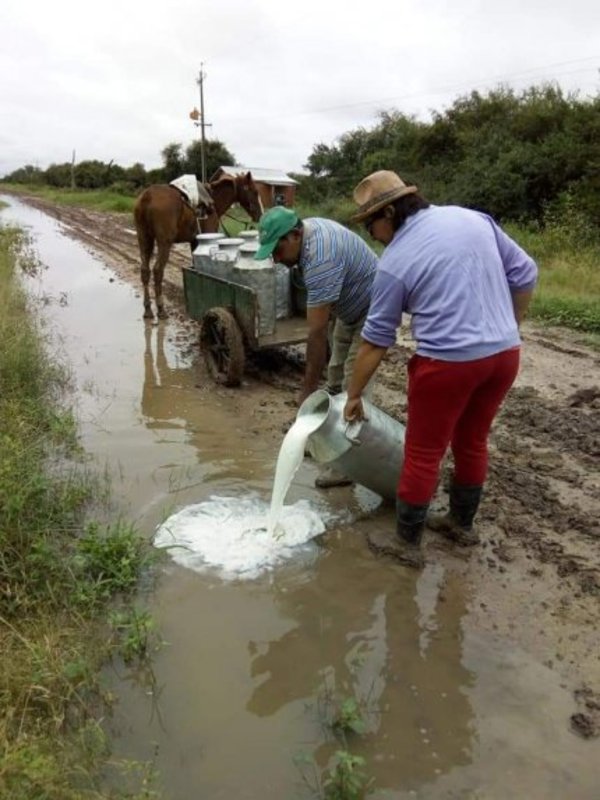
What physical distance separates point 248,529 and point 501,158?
47.5 ft

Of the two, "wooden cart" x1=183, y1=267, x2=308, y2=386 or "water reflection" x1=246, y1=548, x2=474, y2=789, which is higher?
"wooden cart" x1=183, y1=267, x2=308, y2=386

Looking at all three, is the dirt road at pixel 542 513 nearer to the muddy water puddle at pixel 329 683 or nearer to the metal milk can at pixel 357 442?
the muddy water puddle at pixel 329 683

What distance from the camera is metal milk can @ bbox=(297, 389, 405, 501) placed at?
3699 millimetres

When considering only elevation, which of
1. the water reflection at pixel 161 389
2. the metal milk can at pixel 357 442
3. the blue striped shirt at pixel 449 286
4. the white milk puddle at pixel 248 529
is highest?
the blue striped shirt at pixel 449 286

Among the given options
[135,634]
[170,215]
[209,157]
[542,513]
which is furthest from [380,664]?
[209,157]

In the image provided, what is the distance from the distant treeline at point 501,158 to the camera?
48.1 feet

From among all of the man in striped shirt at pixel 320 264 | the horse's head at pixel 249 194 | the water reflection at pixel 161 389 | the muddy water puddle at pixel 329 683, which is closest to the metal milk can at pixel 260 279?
the water reflection at pixel 161 389

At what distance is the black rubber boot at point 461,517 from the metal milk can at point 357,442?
0.35 meters

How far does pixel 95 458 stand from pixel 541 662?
3.41 m

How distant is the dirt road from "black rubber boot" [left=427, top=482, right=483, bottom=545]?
7 centimetres

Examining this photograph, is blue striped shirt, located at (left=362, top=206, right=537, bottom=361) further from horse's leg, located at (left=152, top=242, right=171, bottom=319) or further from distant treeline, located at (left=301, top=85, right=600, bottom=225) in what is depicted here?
distant treeline, located at (left=301, top=85, right=600, bottom=225)

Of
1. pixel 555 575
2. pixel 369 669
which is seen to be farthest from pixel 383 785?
pixel 555 575

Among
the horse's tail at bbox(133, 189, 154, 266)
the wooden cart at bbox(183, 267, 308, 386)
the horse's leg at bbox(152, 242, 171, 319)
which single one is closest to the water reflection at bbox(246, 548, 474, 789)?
the wooden cart at bbox(183, 267, 308, 386)

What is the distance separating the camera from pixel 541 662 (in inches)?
114
